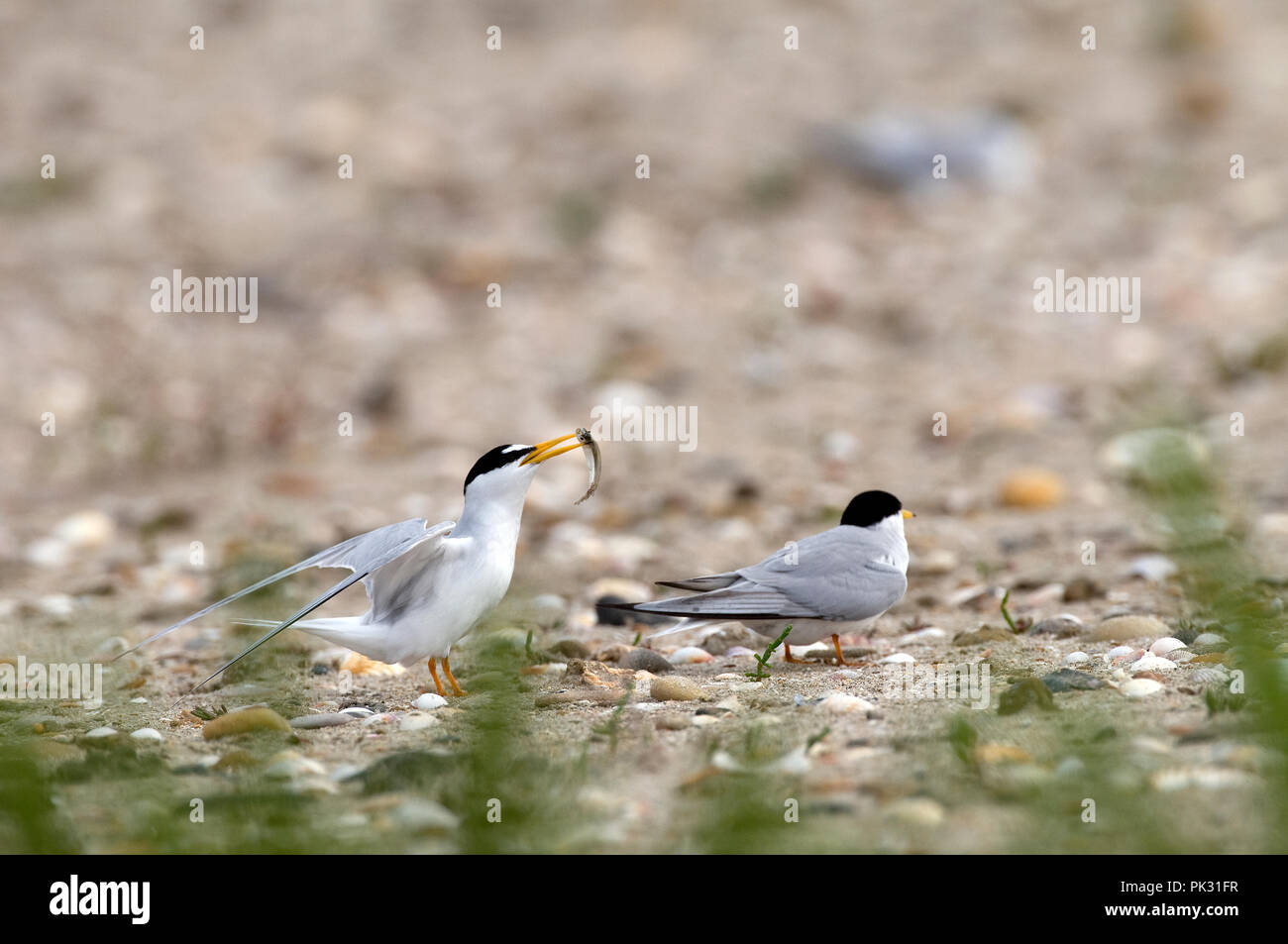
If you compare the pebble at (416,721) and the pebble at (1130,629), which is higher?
the pebble at (1130,629)

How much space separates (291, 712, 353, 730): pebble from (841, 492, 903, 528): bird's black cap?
1.63 m

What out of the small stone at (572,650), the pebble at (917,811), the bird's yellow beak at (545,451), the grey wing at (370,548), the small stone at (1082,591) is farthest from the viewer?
the small stone at (1082,591)

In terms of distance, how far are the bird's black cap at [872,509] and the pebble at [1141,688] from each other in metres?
1.04

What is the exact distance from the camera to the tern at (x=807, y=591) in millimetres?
4090

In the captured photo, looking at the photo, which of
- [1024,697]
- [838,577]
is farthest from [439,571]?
[1024,697]

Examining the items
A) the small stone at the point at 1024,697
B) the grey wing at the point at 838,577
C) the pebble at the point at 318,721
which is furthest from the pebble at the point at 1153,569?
the pebble at the point at 318,721

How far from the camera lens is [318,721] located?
373 centimetres

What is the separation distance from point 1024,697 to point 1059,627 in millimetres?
941

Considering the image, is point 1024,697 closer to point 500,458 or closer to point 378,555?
point 500,458

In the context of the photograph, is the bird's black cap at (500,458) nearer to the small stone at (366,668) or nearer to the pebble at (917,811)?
the small stone at (366,668)

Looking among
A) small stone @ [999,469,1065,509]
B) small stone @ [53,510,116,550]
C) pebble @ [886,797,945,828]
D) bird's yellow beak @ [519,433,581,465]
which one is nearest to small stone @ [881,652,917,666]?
bird's yellow beak @ [519,433,581,465]

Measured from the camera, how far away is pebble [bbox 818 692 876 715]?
3.57 meters

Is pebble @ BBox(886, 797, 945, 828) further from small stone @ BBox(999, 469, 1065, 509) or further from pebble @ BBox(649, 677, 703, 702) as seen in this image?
small stone @ BBox(999, 469, 1065, 509)

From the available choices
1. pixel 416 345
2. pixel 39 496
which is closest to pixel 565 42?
pixel 416 345
